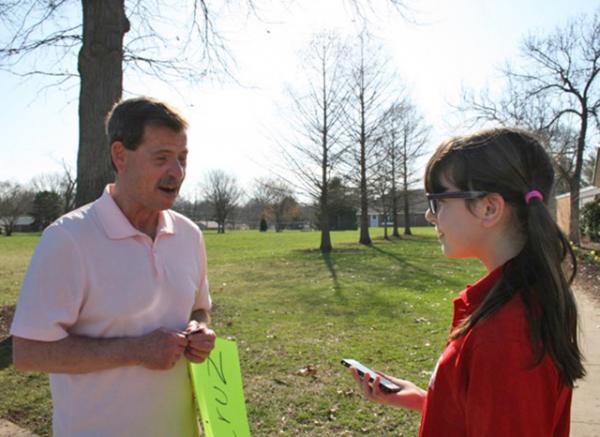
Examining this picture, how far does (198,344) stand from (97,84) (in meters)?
5.62

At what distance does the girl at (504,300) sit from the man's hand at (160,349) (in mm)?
926

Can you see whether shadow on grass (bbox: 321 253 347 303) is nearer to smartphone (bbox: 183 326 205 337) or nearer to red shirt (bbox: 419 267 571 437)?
smartphone (bbox: 183 326 205 337)

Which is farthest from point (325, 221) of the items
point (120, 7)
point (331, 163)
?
point (120, 7)

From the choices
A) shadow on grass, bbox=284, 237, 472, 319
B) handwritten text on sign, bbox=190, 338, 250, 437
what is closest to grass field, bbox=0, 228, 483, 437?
shadow on grass, bbox=284, 237, 472, 319

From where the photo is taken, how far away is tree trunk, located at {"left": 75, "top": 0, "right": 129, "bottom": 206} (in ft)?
20.7

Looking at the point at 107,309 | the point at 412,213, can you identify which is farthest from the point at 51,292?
the point at 412,213

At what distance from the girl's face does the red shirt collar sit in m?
0.08

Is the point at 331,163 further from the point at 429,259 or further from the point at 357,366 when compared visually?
the point at 357,366

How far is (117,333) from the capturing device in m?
1.85

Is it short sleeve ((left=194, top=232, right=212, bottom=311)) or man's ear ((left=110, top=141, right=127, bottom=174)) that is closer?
man's ear ((left=110, top=141, right=127, bottom=174))

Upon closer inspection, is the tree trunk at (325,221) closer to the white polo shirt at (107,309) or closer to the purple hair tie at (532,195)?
the white polo shirt at (107,309)

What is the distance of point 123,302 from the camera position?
6.01ft

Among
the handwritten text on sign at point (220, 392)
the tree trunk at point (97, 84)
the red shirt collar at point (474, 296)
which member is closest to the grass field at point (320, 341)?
the handwritten text on sign at point (220, 392)

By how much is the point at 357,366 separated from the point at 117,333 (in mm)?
930
